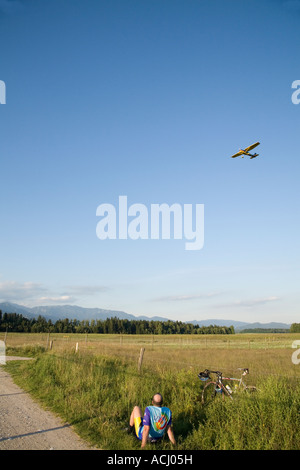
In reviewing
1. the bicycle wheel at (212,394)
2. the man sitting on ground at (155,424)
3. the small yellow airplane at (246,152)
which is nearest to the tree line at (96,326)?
the small yellow airplane at (246,152)

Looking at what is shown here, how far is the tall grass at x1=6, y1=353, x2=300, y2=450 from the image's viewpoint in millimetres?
6406

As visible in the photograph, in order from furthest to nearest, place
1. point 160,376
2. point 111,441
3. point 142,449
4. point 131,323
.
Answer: point 131,323
point 160,376
point 111,441
point 142,449

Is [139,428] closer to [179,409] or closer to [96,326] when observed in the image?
[179,409]

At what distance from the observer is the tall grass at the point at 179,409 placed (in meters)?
6.41

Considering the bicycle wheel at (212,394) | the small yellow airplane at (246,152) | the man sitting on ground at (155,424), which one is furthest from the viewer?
the small yellow airplane at (246,152)

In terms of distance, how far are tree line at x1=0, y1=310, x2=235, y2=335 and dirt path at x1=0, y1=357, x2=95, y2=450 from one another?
11184 centimetres

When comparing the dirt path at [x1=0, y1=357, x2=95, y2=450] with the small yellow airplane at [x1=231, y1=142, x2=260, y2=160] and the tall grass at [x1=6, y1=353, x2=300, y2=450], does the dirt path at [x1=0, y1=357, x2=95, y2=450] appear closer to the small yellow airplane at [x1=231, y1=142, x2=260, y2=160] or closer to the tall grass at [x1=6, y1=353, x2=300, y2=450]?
the tall grass at [x1=6, y1=353, x2=300, y2=450]

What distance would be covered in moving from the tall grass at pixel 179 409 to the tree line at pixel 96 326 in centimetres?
11069

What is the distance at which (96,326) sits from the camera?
139875 mm

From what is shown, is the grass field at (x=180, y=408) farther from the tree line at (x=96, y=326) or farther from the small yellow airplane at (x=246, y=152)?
the tree line at (x=96, y=326)

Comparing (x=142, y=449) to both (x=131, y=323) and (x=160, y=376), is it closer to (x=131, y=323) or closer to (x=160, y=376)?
(x=160, y=376)
